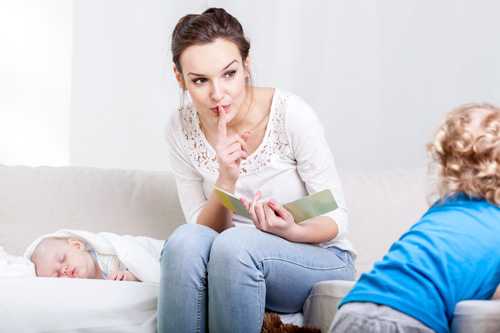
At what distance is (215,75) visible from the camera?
221 centimetres

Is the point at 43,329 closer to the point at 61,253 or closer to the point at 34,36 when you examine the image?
the point at 61,253

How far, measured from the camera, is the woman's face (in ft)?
7.28

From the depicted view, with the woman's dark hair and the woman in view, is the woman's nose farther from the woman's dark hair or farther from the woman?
the woman's dark hair

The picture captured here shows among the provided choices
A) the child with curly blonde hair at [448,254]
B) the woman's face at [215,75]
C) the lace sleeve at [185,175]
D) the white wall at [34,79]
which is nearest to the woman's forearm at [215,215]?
the lace sleeve at [185,175]

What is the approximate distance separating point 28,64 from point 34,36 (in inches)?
4.6

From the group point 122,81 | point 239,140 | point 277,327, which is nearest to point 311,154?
point 239,140

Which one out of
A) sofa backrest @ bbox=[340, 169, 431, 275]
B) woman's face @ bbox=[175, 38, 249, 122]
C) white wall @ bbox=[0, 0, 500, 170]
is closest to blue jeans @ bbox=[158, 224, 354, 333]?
woman's face @ bbox=[175, 38, 249, 122]

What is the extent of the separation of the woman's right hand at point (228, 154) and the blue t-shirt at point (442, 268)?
670 millimetres

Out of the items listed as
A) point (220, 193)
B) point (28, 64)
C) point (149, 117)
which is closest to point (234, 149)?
point (220, 193)

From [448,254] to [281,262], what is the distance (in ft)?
1.85

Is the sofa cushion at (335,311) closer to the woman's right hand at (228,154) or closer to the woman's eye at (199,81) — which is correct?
the woman's right hand at (228,154)

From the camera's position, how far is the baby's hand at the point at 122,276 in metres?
2.41

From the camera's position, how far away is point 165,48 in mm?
3529

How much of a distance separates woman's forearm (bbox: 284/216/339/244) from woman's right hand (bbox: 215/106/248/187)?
22 cm
